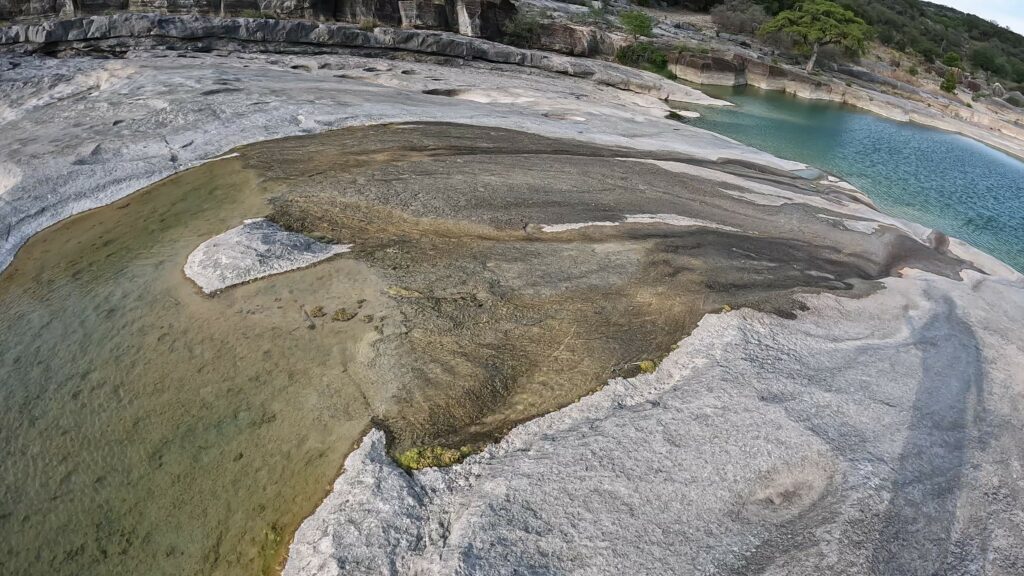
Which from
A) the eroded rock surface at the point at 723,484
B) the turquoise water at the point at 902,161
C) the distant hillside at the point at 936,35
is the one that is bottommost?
the eroded rock surface at the point at 723,484

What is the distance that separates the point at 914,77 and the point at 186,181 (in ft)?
199

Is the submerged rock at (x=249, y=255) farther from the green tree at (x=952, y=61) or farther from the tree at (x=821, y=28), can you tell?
the green tree at (x=952, y=61)

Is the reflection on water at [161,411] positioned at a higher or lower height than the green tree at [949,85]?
lower

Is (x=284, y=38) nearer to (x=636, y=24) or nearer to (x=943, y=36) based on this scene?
(x=636, y=24)

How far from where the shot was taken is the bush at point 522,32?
35.0 m

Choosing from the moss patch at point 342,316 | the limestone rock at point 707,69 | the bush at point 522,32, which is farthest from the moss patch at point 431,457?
the limestone rock at point 707,69

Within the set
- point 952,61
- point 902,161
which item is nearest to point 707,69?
point 902,161

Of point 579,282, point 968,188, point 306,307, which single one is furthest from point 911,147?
point 306,307

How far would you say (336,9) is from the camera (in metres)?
29.5

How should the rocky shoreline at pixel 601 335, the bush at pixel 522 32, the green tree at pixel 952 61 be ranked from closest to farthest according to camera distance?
the rocky shoreline at pixel 601 335, the bush at pixel 522 32, the green tree at pixel 952 61

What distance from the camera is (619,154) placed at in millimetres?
16000

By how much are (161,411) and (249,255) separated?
298 cm

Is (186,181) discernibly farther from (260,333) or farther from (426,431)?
(426,431)

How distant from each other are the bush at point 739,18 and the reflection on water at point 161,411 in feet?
184
